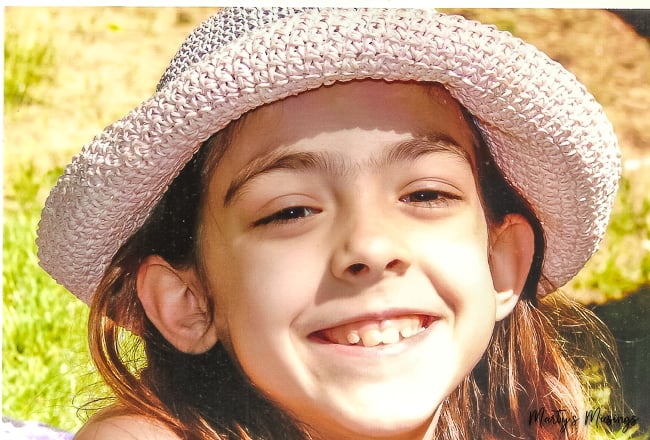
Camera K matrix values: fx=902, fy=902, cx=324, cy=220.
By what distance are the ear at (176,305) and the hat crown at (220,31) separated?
26cm

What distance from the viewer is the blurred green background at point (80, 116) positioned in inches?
51.8

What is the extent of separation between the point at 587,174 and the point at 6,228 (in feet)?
2.73

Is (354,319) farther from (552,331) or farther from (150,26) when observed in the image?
(150,26)

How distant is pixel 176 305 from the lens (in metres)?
1.25

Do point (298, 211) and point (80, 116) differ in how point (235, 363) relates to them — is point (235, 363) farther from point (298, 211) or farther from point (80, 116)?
point (80, 116)

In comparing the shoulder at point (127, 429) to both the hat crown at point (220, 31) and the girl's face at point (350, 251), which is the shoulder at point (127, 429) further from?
the hat crown at point (220, 31)

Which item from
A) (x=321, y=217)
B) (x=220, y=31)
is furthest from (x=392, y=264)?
(x=220, y=31)

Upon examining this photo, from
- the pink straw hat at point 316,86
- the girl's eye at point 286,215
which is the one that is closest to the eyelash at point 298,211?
the girl's eye at point 286,215

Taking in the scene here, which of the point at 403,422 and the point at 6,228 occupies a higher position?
the point at 6,228

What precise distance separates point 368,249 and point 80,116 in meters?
0.49

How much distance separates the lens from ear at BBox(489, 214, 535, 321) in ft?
4.19

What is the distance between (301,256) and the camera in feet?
3.84

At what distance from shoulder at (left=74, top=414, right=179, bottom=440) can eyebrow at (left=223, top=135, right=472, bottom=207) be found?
0.33 metres

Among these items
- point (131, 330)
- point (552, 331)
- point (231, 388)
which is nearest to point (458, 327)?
point (552, 331)
